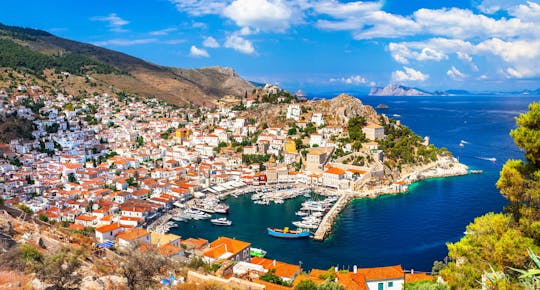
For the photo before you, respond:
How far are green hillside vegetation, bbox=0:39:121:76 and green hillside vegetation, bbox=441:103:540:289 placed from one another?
220 ft

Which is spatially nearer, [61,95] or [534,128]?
[534,128]

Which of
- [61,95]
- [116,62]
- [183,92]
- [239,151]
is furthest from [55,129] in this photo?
[116,62]

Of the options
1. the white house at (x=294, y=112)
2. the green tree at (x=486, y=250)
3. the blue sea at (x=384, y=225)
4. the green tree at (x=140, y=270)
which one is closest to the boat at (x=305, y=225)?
the blue sea at (x=384, y=225)

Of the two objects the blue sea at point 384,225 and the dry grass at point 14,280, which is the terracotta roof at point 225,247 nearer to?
the blue sea at point 384,225

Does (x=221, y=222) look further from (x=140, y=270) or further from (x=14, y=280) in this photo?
(x=14, y=280)

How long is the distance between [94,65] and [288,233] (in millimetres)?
67282

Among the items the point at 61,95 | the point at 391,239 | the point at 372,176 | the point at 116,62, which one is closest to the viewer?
the point at 391,239

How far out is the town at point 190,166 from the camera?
18.8m

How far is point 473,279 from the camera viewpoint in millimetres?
5566

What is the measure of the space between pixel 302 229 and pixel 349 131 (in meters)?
21.0

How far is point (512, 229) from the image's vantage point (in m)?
5.43

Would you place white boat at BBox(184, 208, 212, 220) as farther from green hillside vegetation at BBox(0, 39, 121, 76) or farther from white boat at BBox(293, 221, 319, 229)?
green hillside vegetation at BBox(0, 39, 121, 76)

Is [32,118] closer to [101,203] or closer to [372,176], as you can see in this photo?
[101,203]

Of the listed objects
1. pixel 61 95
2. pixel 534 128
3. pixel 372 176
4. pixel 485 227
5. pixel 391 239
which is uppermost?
pixel 61 95
